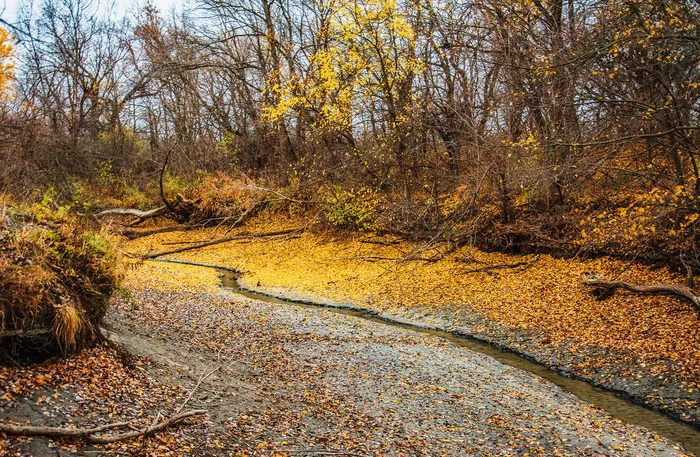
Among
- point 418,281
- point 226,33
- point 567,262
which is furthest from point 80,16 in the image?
point 567,262

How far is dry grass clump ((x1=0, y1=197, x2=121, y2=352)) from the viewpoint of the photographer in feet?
19.1

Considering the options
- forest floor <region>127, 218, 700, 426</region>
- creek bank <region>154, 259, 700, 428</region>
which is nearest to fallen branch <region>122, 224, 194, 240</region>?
forest floor <region>127, 218, 700, 426</region>

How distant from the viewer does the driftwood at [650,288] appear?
455 inches

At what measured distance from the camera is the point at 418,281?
1791 cm

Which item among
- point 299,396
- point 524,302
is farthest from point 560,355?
point 299,396

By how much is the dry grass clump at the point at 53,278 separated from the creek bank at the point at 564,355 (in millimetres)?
8553

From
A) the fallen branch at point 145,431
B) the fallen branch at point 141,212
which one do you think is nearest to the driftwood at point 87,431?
the fallen branch at point 145,431

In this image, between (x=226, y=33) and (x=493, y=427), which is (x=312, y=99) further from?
(x=493, y=427)

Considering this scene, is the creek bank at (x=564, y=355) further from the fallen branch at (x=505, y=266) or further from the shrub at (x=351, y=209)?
the shrub at (x=351, y=209)

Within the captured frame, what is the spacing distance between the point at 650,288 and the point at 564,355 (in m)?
3.10

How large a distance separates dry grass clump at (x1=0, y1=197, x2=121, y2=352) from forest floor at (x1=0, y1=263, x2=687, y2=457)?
399 mm

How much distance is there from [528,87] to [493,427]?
1222cm

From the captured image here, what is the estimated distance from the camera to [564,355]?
444 inches

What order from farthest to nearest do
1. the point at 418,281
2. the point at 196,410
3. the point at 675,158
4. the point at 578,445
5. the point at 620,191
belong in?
the point at 418,281
the point at 620,191
the point at 675,158
the point at 578,445
the point at 196,410
